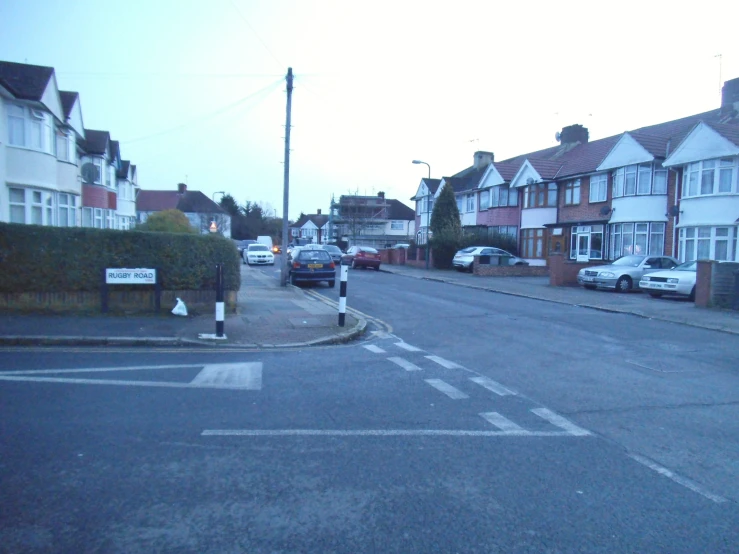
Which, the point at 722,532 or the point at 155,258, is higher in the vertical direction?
the point at 155,258

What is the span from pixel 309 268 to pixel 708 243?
57.5ft

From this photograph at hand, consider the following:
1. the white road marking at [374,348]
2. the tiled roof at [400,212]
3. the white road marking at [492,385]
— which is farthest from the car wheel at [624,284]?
the tiled roof at [400,212]

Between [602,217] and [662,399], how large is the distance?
95.8 ft

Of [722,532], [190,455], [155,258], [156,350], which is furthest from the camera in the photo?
[155,258]

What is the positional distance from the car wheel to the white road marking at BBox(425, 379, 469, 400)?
18.8m

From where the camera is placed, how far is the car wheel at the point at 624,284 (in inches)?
968

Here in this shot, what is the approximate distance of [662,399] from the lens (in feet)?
24.2

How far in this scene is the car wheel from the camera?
2458 cm

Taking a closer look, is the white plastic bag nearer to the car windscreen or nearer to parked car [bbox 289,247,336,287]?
parked car [bbox 289,247,336,287]

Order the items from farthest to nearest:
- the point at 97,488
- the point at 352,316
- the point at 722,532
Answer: the point at 352,316 → the point at 97,488 → the point at 722,532

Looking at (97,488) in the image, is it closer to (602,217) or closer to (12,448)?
(12,448)

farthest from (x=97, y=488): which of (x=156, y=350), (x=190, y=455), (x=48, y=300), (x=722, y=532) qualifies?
(x=48, y=300)

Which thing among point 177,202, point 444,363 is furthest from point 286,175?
point 177,202

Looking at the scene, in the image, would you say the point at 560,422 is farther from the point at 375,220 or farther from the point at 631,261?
the point at 375,220
